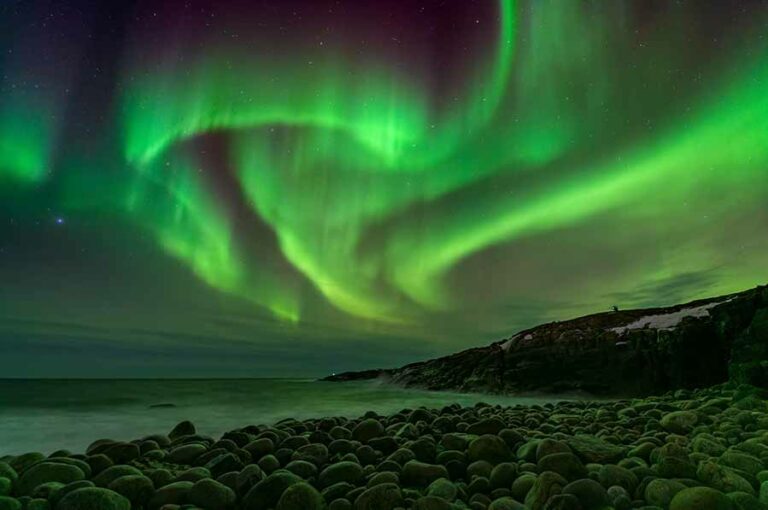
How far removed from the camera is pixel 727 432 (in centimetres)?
650

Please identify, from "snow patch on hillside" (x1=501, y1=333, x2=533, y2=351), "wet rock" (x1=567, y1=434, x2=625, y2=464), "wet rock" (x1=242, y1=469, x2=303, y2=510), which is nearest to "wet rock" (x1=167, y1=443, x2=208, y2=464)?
"wet rock" (x1=242, y1=469, x2=303, y2=510)

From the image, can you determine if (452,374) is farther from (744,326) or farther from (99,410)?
(99,410)

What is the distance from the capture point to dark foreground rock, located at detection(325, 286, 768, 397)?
48.5ft

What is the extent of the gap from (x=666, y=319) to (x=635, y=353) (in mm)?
2308

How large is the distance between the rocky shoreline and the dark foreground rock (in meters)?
8.52

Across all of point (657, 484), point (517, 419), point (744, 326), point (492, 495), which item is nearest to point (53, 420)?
point (517, 419)

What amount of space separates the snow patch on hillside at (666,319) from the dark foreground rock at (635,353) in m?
0.05

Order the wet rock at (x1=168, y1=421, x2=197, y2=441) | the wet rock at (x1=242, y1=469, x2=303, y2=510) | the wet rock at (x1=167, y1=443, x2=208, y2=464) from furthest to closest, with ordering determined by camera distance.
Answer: the wet rock at (x1=168, y1=421, x2=197, y2=441), the wet rock at (x1=167, y1=443, x2=208, y2=464), the wet rock at (x1=242, y1=469, x2=303, y2=510)

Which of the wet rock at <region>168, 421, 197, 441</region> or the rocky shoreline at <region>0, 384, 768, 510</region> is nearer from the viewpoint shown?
the rocky shoreline at <region>0, 384, 768, 510</region>

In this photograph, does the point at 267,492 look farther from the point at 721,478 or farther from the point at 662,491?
the point at 721,478

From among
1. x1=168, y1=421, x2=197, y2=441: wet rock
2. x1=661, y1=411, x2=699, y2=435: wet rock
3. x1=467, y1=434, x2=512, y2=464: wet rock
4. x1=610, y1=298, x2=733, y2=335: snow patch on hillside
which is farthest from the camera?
x1=610, y1=298, x2=733, y2=335: snow patch on hillside

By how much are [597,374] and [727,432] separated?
13.0 m

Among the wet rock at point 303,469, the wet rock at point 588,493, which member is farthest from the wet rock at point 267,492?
the wet rock at point 588,493

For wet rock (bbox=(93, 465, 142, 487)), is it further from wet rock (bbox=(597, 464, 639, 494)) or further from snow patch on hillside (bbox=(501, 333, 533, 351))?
snow patch on hillside (bbox=(501, 333, 533, 351))
